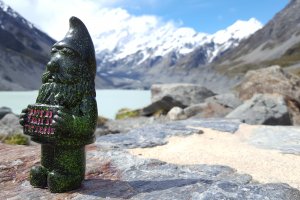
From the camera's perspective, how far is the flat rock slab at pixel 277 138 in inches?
411

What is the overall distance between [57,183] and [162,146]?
188 inches

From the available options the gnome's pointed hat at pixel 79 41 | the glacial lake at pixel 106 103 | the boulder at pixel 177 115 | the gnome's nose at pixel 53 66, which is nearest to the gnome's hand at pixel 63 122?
the gnome's nose at pixel 53 66

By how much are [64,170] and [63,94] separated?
113 centimetres

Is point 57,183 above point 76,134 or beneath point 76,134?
beneath

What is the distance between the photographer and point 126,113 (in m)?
31.2

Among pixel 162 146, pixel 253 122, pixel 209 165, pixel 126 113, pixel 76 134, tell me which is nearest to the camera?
pixel 76 134

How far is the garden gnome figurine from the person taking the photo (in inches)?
248

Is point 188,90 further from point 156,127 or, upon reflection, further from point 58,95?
point 58,95

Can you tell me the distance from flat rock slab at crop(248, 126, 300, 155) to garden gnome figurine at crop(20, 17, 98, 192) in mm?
5390

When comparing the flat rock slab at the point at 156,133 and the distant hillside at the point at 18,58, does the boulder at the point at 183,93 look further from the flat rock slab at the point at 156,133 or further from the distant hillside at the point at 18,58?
the distant hillside at the point at 18,58

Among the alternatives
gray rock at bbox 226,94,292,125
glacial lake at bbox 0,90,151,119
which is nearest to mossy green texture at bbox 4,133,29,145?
gray rock at bbox 226,94,292,125

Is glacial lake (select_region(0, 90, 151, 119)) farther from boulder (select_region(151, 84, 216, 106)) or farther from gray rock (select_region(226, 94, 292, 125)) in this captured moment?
gray rock (select_region(226, 94, 292, 125))

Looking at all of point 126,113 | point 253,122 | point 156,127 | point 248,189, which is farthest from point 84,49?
point 126,113

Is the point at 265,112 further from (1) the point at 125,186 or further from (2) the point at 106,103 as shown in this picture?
(2) the point at 106,103
